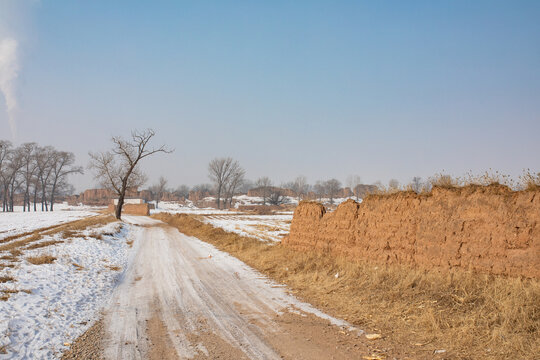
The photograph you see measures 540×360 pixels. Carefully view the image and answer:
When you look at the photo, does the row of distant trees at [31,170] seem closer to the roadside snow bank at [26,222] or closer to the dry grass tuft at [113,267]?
the roadside snow bank at [26,222]

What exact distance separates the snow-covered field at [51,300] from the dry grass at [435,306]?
5173 millimetres

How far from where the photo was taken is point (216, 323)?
6645 millimetres

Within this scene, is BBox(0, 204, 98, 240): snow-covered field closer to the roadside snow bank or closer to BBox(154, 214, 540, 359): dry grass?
the roadside snow bank

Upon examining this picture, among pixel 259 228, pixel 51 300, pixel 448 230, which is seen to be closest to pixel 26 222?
pixel 259 228

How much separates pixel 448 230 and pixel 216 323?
232 inches

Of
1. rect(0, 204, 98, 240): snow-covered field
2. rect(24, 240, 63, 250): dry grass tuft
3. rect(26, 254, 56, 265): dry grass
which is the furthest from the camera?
rect(0, 204, 98, 240): snow-covered field

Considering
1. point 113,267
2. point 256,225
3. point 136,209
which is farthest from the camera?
point 136,209

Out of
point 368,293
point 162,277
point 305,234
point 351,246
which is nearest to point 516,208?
point 368,293

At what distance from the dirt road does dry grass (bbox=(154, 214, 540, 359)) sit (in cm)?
73

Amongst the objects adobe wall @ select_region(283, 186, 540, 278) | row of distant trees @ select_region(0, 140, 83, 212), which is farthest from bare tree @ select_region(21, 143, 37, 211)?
adobe wall @ select_region(283, 186, 540, 278)

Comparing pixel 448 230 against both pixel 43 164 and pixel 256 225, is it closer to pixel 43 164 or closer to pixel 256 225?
pixel 256 225

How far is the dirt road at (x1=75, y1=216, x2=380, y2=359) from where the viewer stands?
17.4ft

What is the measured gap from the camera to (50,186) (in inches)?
3238

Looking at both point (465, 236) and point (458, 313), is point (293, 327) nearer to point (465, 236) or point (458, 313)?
point (458, 313)
